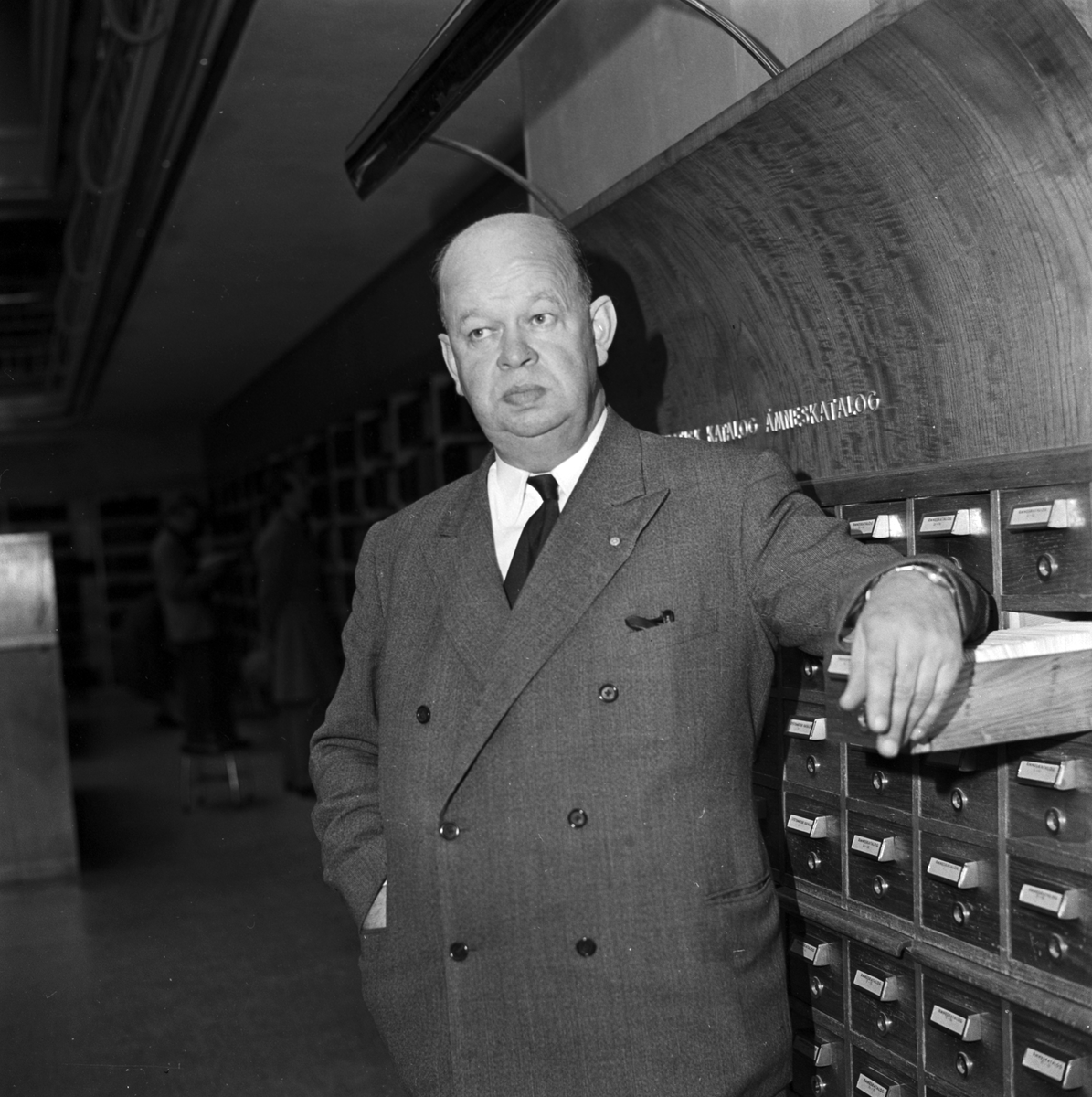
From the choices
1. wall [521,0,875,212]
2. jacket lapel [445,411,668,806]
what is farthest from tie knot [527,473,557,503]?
wall [521,0,875,212]

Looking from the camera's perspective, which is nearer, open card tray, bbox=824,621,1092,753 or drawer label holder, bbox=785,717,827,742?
open card tray, bbox=824,621,1092,753

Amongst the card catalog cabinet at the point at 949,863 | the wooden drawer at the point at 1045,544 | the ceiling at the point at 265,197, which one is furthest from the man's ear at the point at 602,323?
the ceiling at the point at 265,197

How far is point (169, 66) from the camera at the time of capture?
388cm

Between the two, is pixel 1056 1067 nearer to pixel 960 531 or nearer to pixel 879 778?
pixel 879 778

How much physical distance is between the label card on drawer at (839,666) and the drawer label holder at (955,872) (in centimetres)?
65

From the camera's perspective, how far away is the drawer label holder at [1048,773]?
1.68 meters

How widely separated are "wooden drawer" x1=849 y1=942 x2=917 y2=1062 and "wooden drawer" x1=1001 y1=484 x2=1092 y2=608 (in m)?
0.72

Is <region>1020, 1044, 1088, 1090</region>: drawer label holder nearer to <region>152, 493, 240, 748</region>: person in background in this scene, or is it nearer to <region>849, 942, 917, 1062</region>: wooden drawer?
<region>849, 942, 917, 1062</region>: wooden drawer

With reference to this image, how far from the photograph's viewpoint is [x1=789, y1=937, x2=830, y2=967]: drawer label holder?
2.33m

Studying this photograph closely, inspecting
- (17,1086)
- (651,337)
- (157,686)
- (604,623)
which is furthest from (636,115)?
(17,1086)

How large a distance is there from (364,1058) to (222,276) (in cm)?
292

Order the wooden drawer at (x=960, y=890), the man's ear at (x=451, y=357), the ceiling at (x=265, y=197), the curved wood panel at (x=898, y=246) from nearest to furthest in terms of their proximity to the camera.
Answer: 1. the curved wood panel at (x=898, y=246)
2. the wooden drawer at (x=960, y=890)
3. the man's ear at (x=451, y=357)
4. the ceiling at (x=265, y=197)

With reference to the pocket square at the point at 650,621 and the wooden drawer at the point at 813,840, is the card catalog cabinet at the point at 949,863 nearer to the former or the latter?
the wooden drawer at the point at 813,840

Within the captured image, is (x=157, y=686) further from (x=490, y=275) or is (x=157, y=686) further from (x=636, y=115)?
(x=490, y=275)
